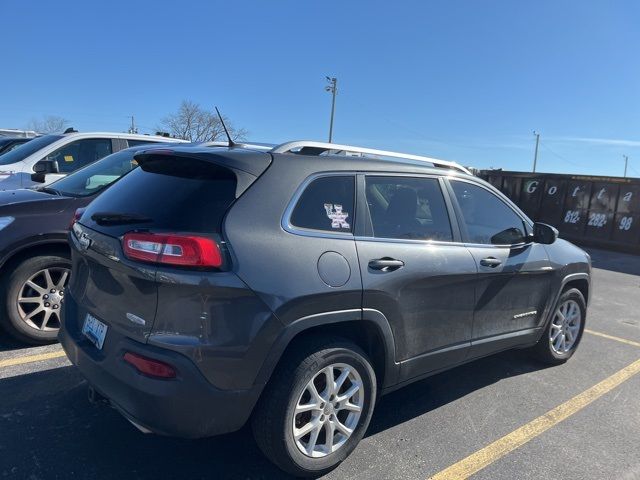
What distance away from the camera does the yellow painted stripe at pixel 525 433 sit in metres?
2.98

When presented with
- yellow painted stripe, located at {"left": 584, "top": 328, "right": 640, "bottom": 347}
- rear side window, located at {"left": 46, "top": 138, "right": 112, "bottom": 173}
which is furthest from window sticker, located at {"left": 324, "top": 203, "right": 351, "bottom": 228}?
rear side window, located at {"left": 46, "top": 138, "right": 112, "bottom": 173}

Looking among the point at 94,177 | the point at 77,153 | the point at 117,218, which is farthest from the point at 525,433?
the point at 77,153

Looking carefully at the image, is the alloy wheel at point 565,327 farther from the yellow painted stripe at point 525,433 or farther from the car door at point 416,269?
the car door at point 416,269

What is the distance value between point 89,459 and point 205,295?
4.26 ft

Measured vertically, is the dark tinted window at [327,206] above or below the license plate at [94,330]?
above

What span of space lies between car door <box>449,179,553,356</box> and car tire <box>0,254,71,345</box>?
3240mm

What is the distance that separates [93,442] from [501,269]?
295 cm

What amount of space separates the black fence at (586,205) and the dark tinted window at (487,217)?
39.7 ft

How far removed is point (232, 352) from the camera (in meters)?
2.37

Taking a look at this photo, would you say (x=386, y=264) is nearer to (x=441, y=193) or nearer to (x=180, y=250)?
(x=441, y=193)

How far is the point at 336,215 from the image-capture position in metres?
2.86

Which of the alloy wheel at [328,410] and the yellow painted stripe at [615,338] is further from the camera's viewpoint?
the yellow painted stripe at [615,338]

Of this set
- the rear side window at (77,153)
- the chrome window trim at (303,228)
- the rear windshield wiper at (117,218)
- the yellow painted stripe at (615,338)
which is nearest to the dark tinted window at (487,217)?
the chrome window trim at (303,228)

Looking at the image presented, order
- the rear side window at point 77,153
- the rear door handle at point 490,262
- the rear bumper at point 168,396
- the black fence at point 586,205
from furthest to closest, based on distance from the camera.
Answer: the black fence at point 586,205 → the rear side window at point 77,153 → the rear door handle at point 490,262 → the rear bumper at point 168,396
